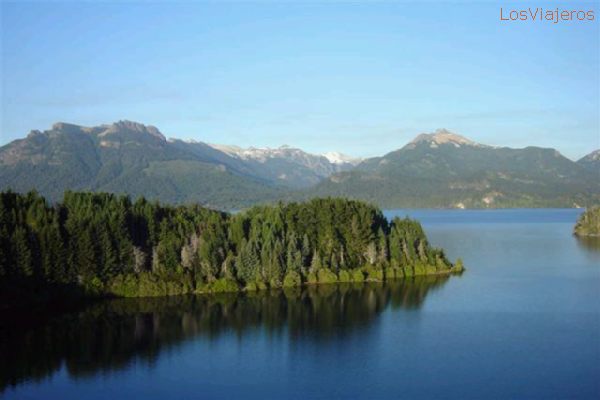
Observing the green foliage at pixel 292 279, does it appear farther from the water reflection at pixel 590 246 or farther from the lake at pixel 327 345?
the water reflection at pixel 590 246

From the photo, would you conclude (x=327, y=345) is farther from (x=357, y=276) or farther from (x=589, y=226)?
(x=589, y=226)

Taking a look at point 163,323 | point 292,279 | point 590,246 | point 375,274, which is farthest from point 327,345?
point 590,246

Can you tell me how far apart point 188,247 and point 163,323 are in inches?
733

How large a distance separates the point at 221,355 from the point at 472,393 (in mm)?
19860

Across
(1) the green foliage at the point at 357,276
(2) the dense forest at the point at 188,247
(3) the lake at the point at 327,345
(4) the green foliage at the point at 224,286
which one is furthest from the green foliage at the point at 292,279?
(1) the green foliage at the point at 357,276

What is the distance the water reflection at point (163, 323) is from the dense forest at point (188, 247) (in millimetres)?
3866

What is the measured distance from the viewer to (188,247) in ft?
258

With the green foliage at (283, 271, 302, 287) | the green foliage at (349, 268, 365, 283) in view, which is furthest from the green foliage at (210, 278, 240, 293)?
the green foliage at (349, 268, 365, 283)

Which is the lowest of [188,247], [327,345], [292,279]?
[327,345]

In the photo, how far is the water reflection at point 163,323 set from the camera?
49.4 metres

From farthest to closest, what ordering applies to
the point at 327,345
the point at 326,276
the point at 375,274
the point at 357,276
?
the point at 375,274
the point at 357,276
the point at 326,276
the point at 327,345

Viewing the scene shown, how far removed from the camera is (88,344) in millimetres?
53531

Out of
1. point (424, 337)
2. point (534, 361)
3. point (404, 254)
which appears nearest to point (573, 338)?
point (534, 361)

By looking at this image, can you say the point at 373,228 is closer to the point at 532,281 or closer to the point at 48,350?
the point at 532,281
